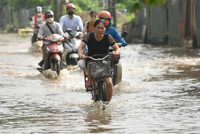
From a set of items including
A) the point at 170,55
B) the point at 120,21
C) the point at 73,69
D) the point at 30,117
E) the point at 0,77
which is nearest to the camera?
the point at 30,117

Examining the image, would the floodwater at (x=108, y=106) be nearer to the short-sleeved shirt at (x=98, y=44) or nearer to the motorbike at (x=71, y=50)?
the short-sleeved shirt at (x=98, y=44)

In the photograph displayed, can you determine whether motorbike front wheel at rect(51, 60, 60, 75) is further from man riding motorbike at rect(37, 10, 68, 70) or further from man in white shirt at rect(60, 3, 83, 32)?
man in white shirt at rect(60, 3, 83, 32)

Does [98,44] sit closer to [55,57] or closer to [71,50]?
[55,57]

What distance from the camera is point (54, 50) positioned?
1430 cm

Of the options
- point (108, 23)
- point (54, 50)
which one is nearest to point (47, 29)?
point (54, 50)

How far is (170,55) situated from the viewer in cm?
2119

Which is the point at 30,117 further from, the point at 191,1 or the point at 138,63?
the point at 191,1

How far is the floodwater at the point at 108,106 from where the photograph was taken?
775 cm

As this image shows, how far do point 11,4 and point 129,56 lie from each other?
40.7 meters

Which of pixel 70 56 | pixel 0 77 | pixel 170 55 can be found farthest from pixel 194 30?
pixel 0 77

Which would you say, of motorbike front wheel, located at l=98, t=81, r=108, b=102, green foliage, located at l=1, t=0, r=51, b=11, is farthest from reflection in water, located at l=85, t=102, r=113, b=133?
green foliage, located at l=1, t=0, r=51, b=11

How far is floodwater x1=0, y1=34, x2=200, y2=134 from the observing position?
7.75m

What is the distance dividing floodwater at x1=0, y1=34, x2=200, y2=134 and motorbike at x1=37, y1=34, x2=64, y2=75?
348mm

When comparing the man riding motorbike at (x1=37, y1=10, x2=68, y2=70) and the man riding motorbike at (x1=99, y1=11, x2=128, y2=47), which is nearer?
the man riding motorbike at (x1=99, y1=11, x2=128, y2=47)
